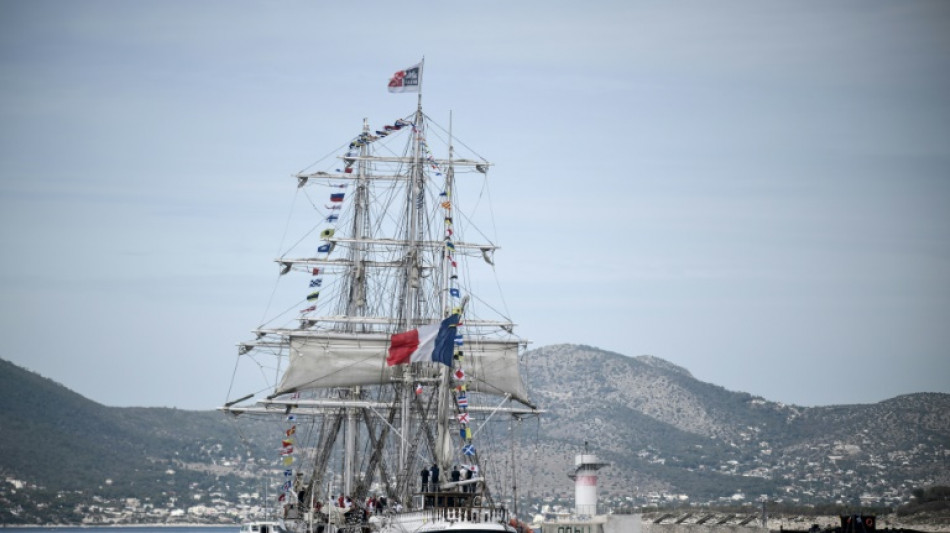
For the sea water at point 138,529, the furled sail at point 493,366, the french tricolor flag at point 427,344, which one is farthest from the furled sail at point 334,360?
the sea water at point 138,529

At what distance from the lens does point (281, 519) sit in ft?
239

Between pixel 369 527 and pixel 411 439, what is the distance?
6369 millimetres

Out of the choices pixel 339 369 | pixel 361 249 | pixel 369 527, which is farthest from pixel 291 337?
pixel 369 527

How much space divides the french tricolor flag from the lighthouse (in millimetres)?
8638

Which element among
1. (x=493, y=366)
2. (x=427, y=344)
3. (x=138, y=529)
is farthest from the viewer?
(x=138, y=529)

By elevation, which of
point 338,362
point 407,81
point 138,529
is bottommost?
point 138,529

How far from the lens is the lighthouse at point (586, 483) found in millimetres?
57844

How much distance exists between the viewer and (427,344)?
54.2 m

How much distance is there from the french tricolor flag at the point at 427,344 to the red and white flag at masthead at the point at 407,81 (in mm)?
12836

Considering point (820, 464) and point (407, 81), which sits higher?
point (407, 81)

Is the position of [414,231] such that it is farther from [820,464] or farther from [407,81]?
[820,464]

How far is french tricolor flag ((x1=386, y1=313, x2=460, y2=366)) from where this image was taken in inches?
2073

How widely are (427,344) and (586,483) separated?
10.1m

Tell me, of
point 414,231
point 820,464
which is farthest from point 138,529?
point 414,231
